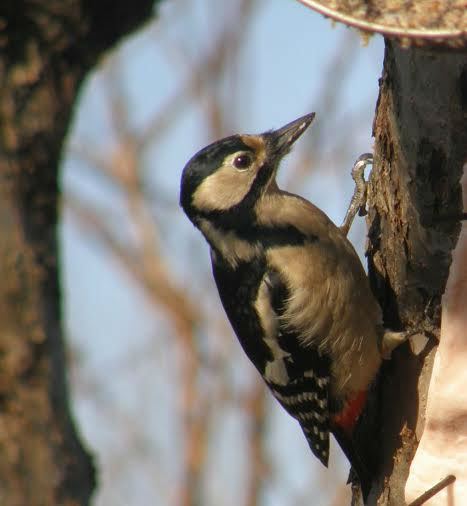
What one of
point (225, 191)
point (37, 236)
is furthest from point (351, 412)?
point (37, 236)

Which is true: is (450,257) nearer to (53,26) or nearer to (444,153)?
(444,153)

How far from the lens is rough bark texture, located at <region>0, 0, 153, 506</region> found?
3.98m

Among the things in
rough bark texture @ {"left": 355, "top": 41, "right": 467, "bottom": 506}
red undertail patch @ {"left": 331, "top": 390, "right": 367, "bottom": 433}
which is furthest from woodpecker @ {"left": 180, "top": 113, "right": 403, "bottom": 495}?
rough bark texture @ {"left": 355, "top": 41, "right": 467, "bottom": 506}

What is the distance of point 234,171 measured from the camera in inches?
170

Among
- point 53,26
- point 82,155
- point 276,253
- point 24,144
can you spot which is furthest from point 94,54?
point 82,155

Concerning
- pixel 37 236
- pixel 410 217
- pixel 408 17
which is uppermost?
pixel 37 236

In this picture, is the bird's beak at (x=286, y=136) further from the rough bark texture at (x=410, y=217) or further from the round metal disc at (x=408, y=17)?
the round metal disc at (x=408, y=17)

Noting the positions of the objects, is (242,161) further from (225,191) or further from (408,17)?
(408,17)

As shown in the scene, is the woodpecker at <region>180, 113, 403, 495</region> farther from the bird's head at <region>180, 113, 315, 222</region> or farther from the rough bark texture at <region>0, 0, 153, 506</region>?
the rough bark texture at <region>0, 0, 153, 506</region>

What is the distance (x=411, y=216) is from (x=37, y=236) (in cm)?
146

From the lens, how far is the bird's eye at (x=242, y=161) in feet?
14.2

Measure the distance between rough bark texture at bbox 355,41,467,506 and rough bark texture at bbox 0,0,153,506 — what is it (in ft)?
3.82

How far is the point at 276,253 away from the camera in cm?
417

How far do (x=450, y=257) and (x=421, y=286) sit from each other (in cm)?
17
